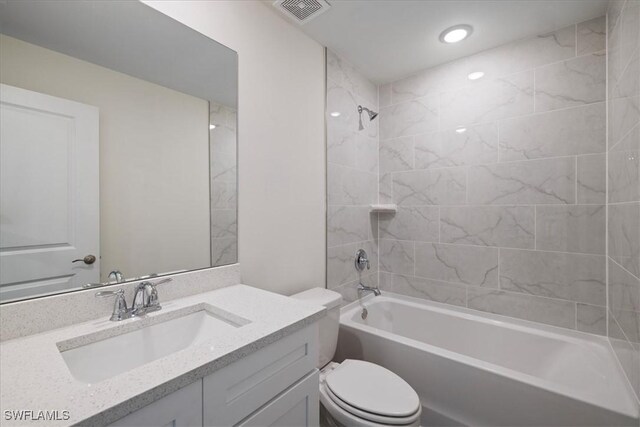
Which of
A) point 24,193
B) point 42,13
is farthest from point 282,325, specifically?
point 42,13

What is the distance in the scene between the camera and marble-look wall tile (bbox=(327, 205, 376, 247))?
1.99 meters

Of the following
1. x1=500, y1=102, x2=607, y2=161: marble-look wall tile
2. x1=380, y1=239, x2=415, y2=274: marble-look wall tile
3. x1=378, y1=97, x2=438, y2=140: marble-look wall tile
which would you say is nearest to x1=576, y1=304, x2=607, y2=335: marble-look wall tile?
x1=500, y1=102, x2=607, y2=161: marble-look wall tile

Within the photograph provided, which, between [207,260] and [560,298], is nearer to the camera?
[207,260]

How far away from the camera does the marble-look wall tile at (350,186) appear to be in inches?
78.7

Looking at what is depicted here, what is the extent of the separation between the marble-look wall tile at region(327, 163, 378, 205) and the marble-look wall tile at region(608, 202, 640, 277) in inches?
57.7

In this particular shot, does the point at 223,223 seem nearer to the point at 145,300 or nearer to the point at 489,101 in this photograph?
the point at 145,300

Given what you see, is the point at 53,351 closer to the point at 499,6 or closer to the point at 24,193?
the point at 24,193

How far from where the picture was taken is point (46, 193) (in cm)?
88

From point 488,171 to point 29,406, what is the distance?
92.5 inches

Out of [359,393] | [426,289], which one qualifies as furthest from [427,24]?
[359,393]

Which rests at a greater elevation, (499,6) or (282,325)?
(499,6)

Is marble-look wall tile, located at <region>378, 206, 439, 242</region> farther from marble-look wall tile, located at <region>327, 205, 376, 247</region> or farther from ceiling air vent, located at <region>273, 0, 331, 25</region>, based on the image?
ceiling air vent, located at <region>273, 0, 331, 25</region>

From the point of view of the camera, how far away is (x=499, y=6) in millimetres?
1524

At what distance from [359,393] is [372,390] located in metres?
0.07
